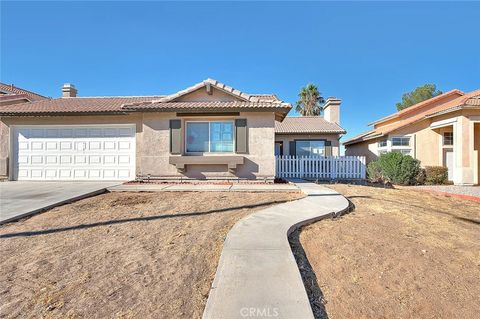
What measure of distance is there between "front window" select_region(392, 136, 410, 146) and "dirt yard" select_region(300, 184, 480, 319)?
10691 millimetres

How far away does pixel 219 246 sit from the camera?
12.6ft

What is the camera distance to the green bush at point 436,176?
40.1ft

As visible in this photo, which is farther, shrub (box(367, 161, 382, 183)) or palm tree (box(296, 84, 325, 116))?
palm tree (box(296, 84, 325, 116))

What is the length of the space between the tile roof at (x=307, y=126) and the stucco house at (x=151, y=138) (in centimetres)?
670

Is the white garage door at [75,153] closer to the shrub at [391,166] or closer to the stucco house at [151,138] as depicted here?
the stucco house at [151,138]

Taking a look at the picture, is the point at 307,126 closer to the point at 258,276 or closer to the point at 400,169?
the point at 400,169

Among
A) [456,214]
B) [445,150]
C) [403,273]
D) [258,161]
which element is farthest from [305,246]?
[445,150]

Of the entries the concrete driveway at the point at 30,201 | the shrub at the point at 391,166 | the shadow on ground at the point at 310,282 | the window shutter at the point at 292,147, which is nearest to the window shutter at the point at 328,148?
the window shutter at the point at 292,147

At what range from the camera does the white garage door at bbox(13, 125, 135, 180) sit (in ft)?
36.9

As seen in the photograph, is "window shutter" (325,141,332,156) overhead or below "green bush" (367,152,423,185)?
overhead

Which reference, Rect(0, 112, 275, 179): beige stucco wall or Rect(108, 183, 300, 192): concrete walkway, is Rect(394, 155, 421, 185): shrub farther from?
Rect(0, 112, 275, 179): beige stucco wall

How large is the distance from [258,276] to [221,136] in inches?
326

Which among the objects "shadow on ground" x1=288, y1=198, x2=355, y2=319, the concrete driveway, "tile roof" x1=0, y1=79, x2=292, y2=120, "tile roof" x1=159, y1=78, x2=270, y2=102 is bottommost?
"shadow on ground" x1=288, y1=198, x2=355, y2=319

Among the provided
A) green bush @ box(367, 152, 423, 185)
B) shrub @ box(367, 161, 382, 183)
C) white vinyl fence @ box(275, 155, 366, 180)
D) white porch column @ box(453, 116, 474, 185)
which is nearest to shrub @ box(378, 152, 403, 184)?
green bush @ box(367, 152, 423, 185)
